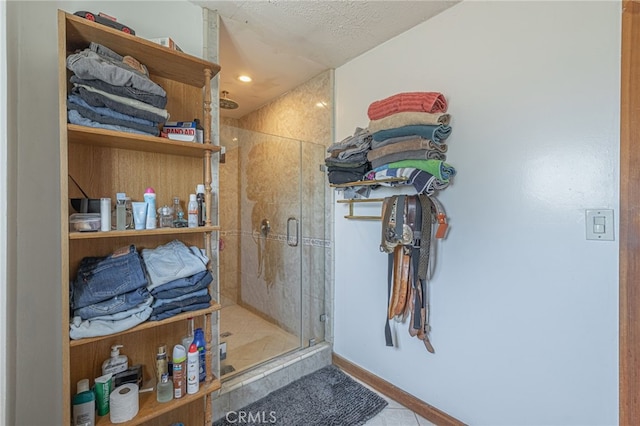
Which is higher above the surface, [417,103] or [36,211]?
[417,103]

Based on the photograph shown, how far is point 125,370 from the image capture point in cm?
123

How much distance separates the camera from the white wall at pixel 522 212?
107 centimetres

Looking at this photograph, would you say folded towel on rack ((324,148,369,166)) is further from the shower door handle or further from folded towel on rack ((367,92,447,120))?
the shower door handle

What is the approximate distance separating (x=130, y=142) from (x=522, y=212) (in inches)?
68.2

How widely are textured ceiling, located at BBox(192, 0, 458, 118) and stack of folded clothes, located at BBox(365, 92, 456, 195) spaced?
488mm

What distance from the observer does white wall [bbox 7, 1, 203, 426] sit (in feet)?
3.48

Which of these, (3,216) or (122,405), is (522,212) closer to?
(122,405)

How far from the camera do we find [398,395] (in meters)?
1.73

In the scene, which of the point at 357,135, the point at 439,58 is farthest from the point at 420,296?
the point at 439,58

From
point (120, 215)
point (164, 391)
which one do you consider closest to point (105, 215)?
point (120, 215)

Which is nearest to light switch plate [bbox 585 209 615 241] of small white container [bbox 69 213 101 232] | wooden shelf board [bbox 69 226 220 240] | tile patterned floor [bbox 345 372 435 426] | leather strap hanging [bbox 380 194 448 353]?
leather strap hanging [bbox 380 194 448 353]

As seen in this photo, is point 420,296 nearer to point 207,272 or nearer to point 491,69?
point 207,272

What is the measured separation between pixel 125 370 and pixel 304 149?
Answer: 176 centimetres

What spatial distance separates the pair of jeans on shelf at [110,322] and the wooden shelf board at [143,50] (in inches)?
40.1
